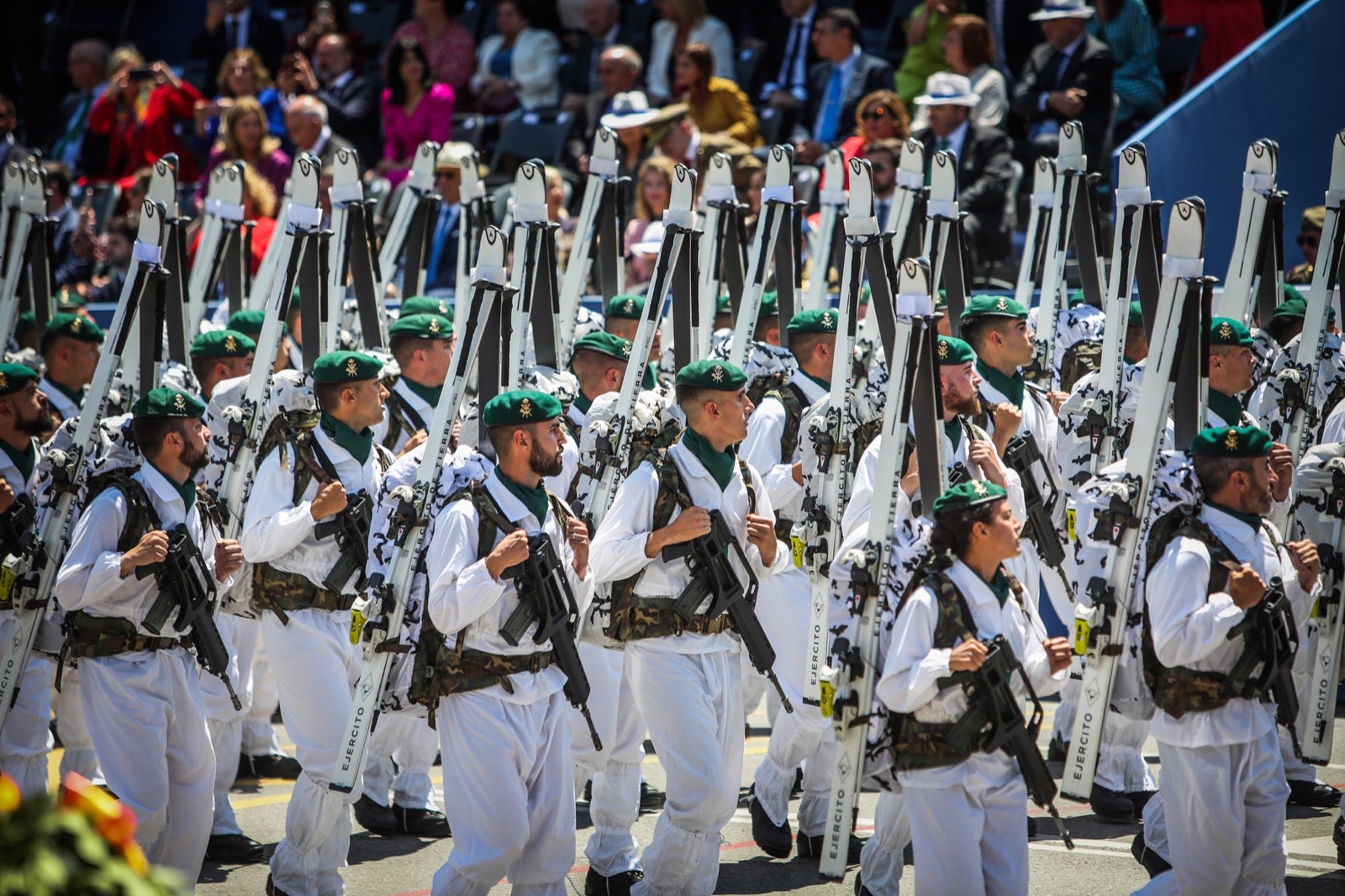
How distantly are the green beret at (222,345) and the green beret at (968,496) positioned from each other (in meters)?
4.79

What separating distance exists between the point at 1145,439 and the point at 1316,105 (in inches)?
260

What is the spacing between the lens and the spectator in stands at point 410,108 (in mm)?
14477

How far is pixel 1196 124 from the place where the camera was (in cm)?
1083

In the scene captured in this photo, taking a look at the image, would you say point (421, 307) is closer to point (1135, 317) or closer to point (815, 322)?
point (815, 322)

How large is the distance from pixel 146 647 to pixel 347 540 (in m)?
1.13

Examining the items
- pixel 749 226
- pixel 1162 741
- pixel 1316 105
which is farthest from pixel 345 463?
pixel 1316 105

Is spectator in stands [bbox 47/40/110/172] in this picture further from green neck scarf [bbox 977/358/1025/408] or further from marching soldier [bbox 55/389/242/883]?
green neck scarf [bbox 977/358/1025/408]

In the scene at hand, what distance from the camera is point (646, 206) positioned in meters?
12.0

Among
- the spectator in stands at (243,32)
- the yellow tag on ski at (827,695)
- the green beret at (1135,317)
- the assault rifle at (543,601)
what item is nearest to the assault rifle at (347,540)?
the assault rifle at (543,601)

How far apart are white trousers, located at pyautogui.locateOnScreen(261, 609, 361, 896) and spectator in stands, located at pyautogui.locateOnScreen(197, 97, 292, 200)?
23.6 ft

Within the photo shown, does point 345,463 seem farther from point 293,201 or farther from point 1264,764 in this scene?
point 1264,764

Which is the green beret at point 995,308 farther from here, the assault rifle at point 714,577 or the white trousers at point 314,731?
the white trousers at point 314,731

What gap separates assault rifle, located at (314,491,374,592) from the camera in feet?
22.9

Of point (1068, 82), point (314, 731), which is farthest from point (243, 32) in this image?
point (314, 731)
